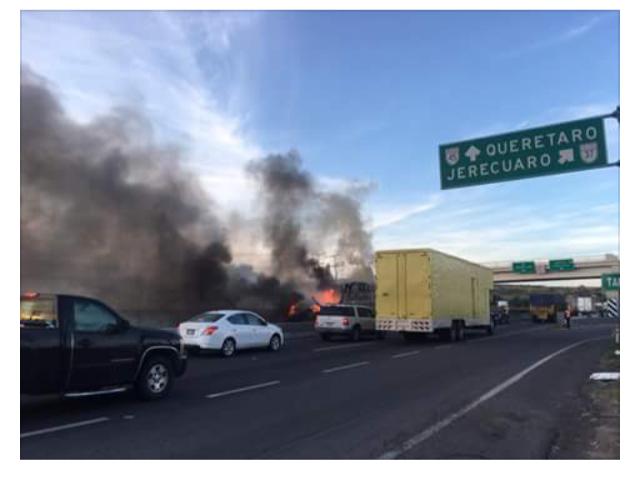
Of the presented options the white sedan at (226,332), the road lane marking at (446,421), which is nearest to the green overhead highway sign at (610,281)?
the road lane marking at (446,421)

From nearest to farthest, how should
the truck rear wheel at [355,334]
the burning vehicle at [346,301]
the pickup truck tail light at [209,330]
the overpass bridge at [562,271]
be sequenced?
the pickup truck tail light at [209,330], the truck rear wheel at [355,334], the burning vehicle at [346,301], the overpass bridge at [562,271]

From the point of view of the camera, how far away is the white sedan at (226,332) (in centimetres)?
1627

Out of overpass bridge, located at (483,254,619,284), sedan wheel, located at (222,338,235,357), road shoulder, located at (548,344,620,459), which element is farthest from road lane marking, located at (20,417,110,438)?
overpass bridge, located at (483,254,619,284)


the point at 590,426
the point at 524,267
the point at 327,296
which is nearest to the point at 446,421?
the point at 590,426

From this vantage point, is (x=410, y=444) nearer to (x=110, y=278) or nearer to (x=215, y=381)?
(x=215, y=381)

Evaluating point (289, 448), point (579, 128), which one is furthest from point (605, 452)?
point (579, 128)

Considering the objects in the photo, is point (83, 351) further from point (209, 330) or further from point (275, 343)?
point (275, 343)

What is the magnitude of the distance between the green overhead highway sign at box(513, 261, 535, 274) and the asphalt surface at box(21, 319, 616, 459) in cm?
5679

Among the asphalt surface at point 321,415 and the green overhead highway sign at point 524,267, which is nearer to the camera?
the asphalt surface at point 321,415

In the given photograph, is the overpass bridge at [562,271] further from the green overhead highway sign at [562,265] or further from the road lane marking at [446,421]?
the road lane marking at [446,421]

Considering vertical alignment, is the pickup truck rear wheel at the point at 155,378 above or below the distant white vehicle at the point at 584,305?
above

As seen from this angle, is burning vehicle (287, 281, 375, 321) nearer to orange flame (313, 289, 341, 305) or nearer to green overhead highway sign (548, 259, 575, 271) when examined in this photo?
orange flame (313, 289, 341, 305)

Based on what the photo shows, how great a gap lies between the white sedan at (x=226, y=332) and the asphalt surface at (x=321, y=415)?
88.9 inches

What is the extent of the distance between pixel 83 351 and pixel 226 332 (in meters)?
8.86
